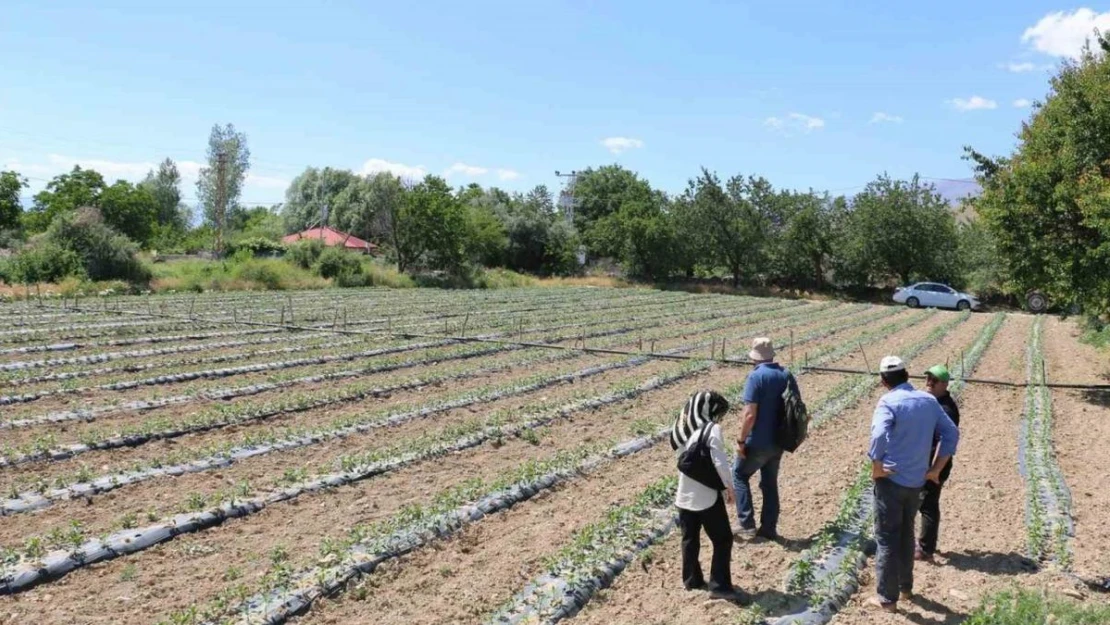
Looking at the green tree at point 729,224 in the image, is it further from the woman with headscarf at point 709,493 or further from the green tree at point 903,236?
the woman with headscarf at point 709,493

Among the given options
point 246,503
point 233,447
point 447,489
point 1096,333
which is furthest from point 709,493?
point 1096,333

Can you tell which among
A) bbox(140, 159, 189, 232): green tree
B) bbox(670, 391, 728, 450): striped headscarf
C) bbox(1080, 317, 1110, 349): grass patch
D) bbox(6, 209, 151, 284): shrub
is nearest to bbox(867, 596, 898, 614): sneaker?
bbox(670, 391, 728, 450): striped headscarf

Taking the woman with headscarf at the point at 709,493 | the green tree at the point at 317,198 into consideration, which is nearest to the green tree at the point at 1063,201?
the woman with headscarf at the point at 709,493

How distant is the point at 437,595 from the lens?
16.9ft

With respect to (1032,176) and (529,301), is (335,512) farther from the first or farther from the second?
(529,301)

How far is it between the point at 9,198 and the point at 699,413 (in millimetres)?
58897

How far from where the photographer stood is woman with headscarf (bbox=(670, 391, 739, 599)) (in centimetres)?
480

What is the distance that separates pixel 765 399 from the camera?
5.75 meters

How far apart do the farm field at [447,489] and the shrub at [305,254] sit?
2390 centimetres

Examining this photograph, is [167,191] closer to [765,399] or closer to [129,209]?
[129,209]

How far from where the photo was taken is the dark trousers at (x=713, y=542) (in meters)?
4.93

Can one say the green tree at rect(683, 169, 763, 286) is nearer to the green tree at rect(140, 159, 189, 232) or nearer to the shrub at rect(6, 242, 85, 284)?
the shrub at rect(6, 242, 85, 284)

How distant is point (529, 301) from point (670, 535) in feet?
86.6

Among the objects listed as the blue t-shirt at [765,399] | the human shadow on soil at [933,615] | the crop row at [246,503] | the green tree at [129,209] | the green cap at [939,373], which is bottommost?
the human shadow on soil at [933,615]
